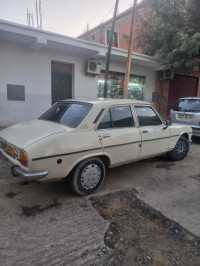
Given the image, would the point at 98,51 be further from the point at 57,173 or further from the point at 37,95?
the point at 57,173

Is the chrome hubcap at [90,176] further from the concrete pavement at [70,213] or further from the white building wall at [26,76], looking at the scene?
the white building wall at [26,76]

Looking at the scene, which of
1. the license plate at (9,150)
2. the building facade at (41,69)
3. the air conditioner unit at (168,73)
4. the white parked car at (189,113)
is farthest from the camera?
the air conditioner unit at (168,73)

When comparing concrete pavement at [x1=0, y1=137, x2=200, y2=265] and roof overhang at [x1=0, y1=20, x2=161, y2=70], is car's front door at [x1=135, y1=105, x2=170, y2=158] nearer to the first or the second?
concrete pavement at [x1=0, y1=137, x2=200, y2=265]

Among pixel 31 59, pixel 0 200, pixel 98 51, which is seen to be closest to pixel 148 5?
pixel 98 51

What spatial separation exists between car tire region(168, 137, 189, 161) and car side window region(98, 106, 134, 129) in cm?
190

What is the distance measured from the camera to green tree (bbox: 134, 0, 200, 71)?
904cm

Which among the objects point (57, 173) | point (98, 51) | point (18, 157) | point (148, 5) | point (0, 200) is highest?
point (148, 5)

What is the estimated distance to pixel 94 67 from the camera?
9.12 m

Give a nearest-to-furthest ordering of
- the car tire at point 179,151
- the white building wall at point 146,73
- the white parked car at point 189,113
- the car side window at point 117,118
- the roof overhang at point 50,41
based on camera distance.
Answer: the car side window at point 117,118
the car tire at point 179,151
the roof overhang at point 50,41
the white parked car at point 189,113
the white building wall at point 146,73

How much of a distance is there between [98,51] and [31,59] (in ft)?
9.22

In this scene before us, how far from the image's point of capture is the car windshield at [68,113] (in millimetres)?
3259

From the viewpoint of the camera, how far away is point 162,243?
226 centimetres

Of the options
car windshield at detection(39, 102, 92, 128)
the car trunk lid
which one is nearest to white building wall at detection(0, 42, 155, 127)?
car windshield at detection(39, 102, 92, 128)

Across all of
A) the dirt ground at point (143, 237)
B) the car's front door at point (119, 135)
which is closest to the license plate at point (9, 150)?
the car's front door at point (119, 135)
